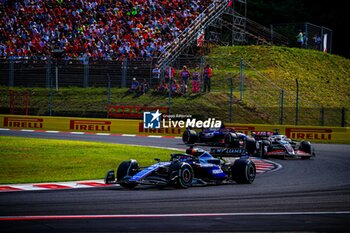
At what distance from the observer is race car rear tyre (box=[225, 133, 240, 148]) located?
26.7 metres

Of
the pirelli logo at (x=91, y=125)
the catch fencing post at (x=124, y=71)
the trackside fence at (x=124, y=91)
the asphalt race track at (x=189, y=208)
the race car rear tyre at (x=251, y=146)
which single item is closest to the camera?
the asphalt race track at (x=189, y=208)

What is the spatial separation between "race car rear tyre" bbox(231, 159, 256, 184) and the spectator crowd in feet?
70.1

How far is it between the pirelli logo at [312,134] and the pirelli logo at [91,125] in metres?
9.52

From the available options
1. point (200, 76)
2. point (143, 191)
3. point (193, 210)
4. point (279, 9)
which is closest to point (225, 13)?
point (200, 76)

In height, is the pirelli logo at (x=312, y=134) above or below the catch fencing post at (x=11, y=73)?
below

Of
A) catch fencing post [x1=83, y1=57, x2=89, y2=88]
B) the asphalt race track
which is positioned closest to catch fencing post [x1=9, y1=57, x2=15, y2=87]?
catch fencing post [x1=83, y1=57, x2=89, y2=88]

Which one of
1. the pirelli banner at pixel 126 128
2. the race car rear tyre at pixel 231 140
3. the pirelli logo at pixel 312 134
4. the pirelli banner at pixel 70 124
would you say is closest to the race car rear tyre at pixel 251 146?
the race car rear tyre at pixel 231 140

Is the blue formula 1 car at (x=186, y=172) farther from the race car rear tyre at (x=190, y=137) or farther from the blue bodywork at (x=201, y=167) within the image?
the race car rear tyre at (x=190, y=137)

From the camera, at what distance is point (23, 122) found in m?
36.5

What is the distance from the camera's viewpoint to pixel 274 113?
35.0m

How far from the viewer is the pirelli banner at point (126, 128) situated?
32969 millimetres

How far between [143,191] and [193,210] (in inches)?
127

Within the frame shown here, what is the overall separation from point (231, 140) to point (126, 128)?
9379 mm

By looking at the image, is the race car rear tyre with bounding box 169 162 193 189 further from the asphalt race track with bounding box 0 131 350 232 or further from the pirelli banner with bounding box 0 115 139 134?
the pirelli banner with bounding box 0 115 139 134
